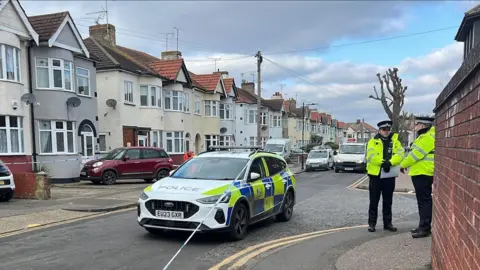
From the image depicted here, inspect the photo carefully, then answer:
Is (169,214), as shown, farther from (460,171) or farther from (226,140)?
(226,140)

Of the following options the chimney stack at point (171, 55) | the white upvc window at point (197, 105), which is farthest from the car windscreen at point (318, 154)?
the chimney stack at point (171, 55)

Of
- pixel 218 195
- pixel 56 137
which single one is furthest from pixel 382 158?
pixel 56 137

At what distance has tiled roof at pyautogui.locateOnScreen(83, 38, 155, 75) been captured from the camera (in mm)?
24828

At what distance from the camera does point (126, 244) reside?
21.9ft

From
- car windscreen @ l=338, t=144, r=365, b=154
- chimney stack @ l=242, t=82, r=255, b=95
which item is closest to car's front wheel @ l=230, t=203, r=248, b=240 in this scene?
car windscreen @ l=338, t=144, r=365, b=154

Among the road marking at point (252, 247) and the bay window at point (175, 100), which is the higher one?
the bay window at point (175, 100)

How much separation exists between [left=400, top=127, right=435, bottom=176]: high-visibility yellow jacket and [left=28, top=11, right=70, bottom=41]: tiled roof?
17434 mm

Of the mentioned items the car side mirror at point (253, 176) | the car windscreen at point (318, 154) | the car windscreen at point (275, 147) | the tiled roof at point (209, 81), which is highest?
the tiled roof at point (209, 81)

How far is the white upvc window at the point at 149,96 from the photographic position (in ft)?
87.5

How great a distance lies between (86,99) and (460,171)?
21406 millimetres

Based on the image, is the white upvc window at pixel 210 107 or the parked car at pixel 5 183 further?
the white upvc window at pixel 210 107

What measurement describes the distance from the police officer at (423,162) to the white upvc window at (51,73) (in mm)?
17434

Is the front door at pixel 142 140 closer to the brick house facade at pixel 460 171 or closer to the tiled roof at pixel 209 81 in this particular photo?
the tiled roof at pixel 209 81

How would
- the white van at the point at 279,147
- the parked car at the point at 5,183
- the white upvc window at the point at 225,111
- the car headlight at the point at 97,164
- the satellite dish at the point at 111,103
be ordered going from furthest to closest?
the white upvc window at the point at 225,111, the white van at the point at 279,147, the satellite dish at the point at 111,103, the car headlight at the point at 97,164, the parked car at the point at 5,183
